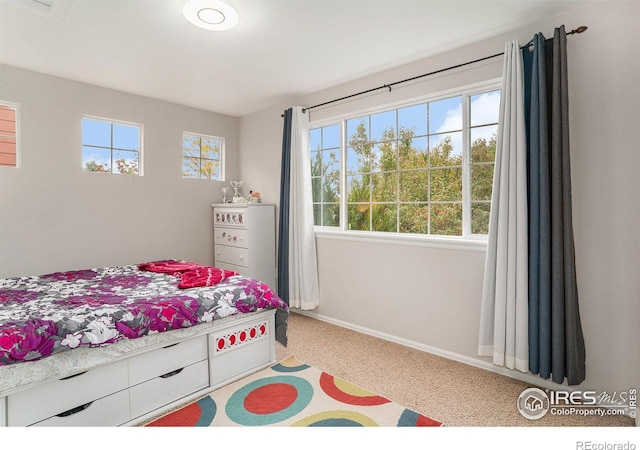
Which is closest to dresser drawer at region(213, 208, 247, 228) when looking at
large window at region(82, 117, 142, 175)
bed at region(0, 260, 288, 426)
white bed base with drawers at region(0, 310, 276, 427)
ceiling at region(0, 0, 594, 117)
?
large window at region(82, 117, 142, 175)

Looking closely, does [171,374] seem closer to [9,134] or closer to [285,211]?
[285,211]

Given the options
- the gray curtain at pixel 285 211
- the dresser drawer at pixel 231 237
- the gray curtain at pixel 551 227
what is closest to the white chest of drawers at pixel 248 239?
the dresser drawer at pixel 231 237

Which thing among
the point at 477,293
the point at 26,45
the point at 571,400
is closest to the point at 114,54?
the point at 26,45

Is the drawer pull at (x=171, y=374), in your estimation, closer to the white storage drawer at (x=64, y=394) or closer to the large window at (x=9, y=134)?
the white storage drawer at (x=64, y=394)

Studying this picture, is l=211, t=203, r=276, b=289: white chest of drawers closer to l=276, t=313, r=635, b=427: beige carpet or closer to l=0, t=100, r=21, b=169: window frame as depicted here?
l=276, t=313, r=635, b=427: beige carpet

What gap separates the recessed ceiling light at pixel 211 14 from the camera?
2.09m

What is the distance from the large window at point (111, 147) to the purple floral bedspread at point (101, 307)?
1.27 m

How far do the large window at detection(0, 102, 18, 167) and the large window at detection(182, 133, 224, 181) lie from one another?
157cm

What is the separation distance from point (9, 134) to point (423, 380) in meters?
4.04

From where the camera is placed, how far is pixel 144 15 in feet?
7.52

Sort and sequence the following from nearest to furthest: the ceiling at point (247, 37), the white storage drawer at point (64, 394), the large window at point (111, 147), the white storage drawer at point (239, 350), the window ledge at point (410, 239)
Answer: the white storage drawer at point (64, 394) → the ceiling at point (247, 37) → the white storage drawer at point (239, 350) → the window ledge at point (410, 239) → the large window at point (111, 147)

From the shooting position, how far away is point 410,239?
3.06 meters

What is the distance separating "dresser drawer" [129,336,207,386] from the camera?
2.02 metres

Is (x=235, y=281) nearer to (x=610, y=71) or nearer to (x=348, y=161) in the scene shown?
(x=348, y=161)
